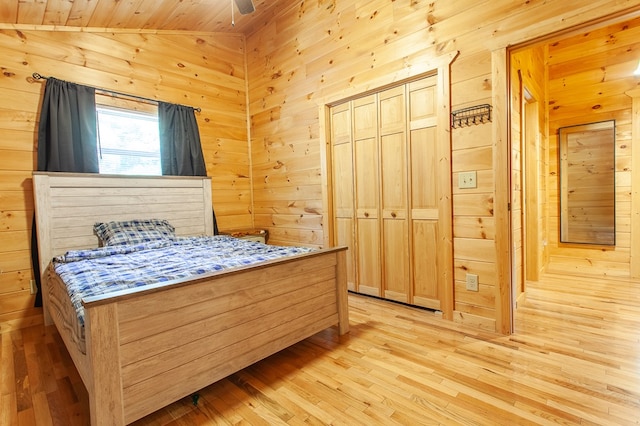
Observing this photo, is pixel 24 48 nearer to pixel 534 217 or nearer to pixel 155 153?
pixel 155 153

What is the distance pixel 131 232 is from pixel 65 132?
111cm

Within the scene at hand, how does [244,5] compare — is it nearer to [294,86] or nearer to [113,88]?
[294,86]

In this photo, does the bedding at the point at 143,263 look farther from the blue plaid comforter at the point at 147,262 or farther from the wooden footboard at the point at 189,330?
the wooden footboard at the point at 189,330

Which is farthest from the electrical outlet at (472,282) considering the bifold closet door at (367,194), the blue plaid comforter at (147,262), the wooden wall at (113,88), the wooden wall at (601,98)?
the wooden wall at (113,88)

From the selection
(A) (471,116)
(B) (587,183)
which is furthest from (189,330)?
(B) (587,183)

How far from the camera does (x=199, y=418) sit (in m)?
1.53

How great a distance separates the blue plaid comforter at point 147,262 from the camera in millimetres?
1649

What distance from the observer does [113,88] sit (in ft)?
10.9

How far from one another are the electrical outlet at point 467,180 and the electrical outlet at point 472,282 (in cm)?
70

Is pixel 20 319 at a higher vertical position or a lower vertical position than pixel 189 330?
lower

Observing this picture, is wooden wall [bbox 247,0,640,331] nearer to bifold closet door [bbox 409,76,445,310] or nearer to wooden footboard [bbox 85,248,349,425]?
bifold closet door [bbox 409,76,445,310]

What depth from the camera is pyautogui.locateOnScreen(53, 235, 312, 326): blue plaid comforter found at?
1649 millimetres

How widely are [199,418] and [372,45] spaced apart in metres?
3.16

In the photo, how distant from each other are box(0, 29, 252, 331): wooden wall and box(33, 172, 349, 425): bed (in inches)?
A: 14.3
